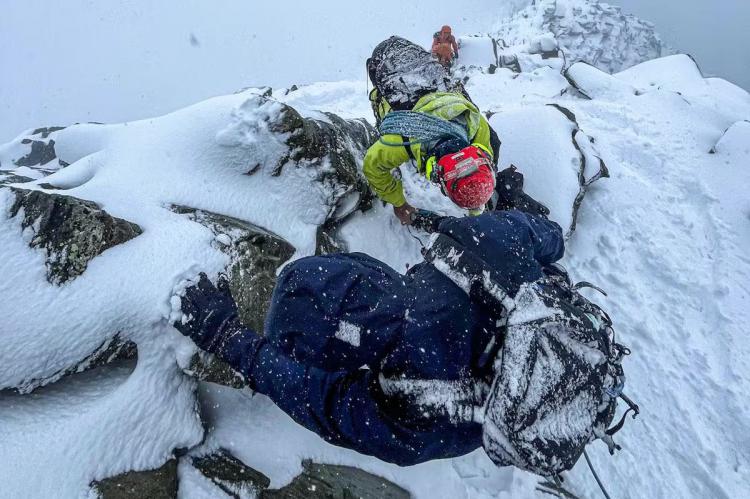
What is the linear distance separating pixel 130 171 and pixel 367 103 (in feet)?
19.6

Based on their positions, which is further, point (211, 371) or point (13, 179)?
point (13, 179)

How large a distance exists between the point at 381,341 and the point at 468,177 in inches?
59.5

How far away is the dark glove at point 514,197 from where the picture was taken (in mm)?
4305

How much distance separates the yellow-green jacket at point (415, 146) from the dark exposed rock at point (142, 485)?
9.89 ft

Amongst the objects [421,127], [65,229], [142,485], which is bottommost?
[142,485]

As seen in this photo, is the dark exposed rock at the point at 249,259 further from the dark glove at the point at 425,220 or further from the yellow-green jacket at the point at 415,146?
the dark glove at the point at 425,220

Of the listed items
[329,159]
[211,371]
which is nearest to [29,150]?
[329,159]

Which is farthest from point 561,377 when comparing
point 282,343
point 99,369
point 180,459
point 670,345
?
point 670,345

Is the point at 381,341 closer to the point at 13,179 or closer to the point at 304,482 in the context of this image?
the point at 304,482

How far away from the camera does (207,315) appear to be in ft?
8.00

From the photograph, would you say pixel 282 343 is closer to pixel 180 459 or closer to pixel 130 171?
pixel 180 459

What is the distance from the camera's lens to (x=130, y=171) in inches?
140

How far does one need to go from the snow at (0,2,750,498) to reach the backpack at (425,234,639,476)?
6.60 feet

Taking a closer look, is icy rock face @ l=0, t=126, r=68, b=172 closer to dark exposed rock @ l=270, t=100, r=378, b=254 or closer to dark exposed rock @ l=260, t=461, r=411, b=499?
dark exposed rock @ l=270, t=100, r=378, b=254
